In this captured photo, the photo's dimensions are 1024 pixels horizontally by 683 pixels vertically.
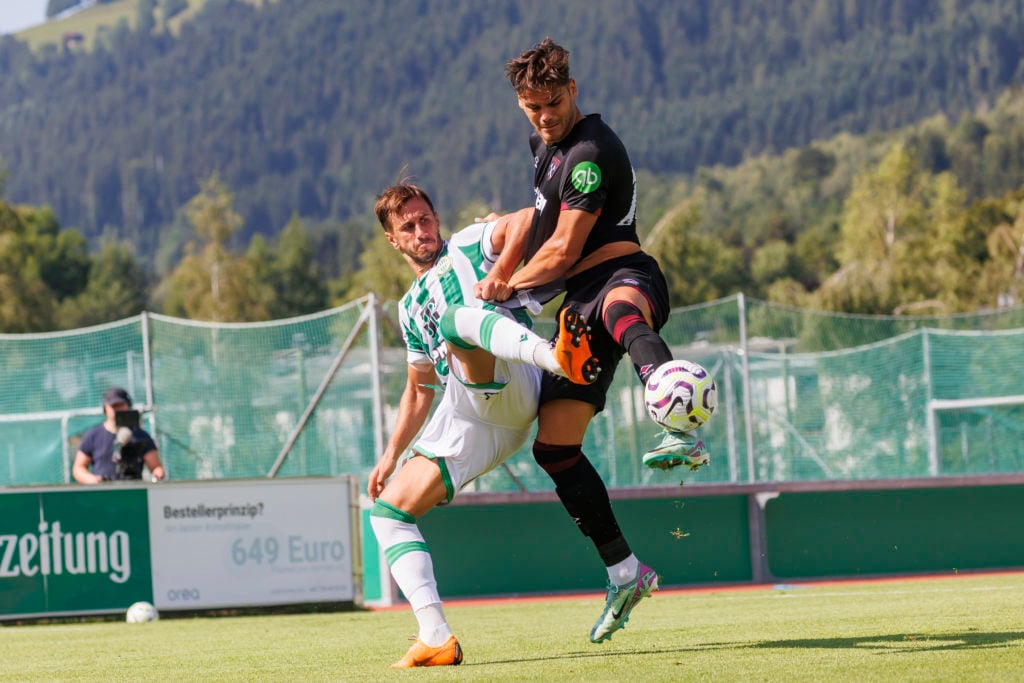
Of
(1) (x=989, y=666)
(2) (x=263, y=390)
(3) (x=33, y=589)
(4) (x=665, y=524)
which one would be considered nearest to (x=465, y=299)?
A: (1) (x=989, y=666)

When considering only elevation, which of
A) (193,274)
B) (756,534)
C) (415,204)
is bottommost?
(756,534)

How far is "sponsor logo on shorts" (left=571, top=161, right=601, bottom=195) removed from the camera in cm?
592

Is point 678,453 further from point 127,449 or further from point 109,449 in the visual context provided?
point 109,449

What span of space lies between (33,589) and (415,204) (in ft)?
20.5

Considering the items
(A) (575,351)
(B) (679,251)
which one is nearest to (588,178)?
(A) (575,351)

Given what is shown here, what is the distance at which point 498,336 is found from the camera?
18.3ft

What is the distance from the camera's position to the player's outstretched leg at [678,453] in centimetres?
→ 538

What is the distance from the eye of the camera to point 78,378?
15977 millimetres

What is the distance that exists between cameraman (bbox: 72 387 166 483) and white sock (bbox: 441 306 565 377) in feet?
22.8

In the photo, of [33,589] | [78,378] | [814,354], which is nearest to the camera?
[33,589]

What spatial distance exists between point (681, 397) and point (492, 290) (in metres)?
1.00

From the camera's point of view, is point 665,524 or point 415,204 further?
point 665,524

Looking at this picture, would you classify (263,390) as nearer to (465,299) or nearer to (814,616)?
(814,616)

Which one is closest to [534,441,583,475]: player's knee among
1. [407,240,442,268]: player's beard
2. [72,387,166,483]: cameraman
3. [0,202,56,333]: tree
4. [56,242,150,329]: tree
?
[407,240,442,268]: player's beard
